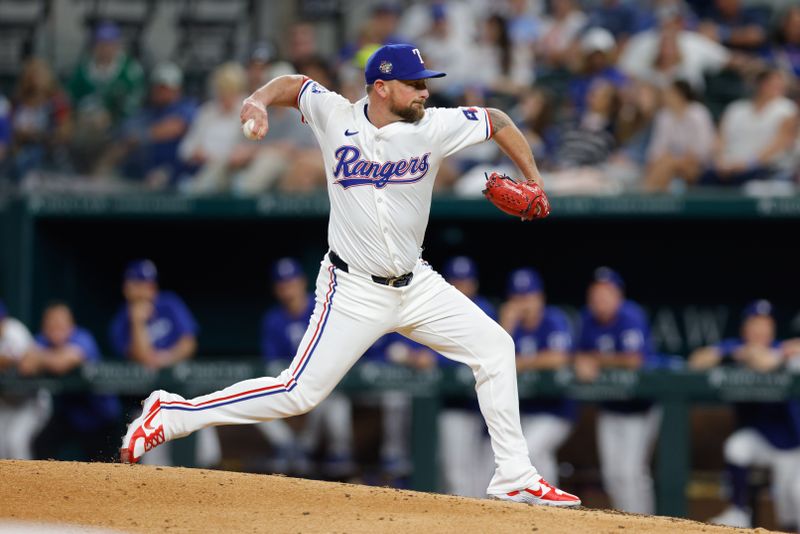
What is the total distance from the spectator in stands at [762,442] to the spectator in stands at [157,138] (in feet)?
14.0

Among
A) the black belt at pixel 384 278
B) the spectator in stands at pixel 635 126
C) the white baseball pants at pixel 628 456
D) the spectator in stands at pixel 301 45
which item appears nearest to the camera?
the black belt at pixel 384 278

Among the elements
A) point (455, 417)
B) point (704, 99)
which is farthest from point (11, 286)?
point (704, 99)

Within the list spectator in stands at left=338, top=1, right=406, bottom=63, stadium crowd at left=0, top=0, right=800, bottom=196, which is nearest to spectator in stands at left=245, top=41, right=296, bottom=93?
stadium crowd at left=0, top=0, right=800, bottom=196

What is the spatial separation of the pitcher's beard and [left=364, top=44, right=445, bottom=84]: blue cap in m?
0.12

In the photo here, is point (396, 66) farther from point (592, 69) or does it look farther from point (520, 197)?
point (592, 69)

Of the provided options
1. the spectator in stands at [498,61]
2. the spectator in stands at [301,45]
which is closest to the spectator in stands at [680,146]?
the spectator in stands at [498,61]

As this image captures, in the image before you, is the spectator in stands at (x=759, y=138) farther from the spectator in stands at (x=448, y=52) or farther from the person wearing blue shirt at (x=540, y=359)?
the spectator in stands at (x=448, y=52)

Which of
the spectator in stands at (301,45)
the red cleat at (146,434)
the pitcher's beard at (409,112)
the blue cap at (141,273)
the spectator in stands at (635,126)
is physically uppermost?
the spectator in stands at (301,45)

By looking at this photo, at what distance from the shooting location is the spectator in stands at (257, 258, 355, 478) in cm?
926

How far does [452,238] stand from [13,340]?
3.43m

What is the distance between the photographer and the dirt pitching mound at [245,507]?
16.1ft

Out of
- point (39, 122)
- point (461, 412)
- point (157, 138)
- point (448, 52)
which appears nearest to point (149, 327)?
point (157, 138)

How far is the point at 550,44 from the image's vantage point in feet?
36.9

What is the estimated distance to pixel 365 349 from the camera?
17.5 ft
